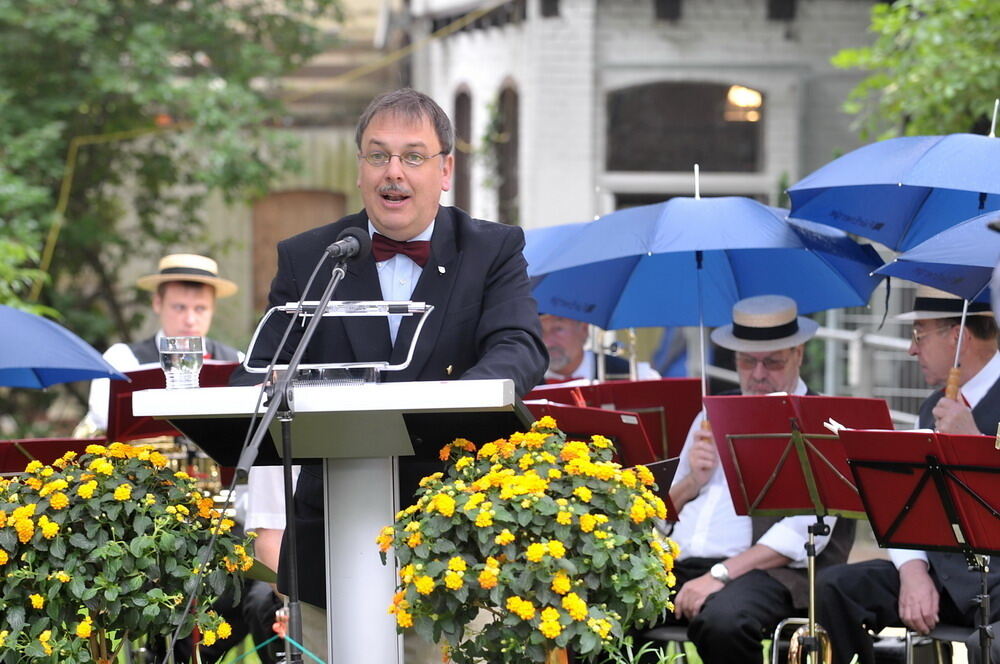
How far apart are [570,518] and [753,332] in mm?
3252

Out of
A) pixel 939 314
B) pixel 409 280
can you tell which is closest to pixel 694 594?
pixel 939 314

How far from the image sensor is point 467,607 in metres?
3.68

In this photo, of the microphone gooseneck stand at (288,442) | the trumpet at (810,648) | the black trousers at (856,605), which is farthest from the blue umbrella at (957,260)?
the microphone gooseneck stand at (288,442)

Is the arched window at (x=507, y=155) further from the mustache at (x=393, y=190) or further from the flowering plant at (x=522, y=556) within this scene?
the flowering plant at (x=522, y=556)

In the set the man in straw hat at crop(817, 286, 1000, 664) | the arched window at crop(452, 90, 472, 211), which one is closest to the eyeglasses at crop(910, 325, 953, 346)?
the man in straw hat at crop(817, 286, 1000, 664)

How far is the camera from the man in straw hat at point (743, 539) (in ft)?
19.8

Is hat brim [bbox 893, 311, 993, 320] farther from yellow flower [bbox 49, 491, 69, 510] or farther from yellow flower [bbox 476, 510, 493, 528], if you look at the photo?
yellow flower [bbox 49, 491, 69, 510]

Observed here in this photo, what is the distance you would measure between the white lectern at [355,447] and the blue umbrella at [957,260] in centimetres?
219

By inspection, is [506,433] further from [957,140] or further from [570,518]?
[957,140]

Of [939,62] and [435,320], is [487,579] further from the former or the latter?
[939,62]

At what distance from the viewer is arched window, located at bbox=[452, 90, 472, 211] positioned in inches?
675

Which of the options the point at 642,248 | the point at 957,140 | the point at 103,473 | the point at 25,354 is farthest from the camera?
the point at 642,248

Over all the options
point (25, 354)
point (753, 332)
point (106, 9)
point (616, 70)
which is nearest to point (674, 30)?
point (616, 70)

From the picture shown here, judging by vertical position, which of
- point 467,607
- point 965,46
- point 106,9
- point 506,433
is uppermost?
point 106,9
